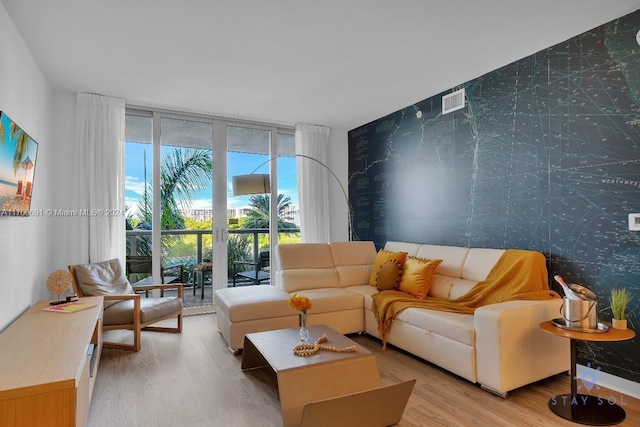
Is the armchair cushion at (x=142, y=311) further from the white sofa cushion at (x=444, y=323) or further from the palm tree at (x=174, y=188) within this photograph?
the white sofa cushion at (x=444, y=323)

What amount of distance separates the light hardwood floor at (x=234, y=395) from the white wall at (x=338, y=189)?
8.75 ft

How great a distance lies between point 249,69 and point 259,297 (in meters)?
2.18

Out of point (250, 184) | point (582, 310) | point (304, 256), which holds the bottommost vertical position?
point (582, 310)

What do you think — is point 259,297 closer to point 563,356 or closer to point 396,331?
point 396,331

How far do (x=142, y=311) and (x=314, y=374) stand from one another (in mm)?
2059

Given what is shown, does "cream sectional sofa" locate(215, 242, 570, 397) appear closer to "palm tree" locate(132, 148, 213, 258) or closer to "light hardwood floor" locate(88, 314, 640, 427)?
"light hardwood floor" locate(88, 314, 640, 427)

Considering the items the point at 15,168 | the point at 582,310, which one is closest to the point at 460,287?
the point at 582,310

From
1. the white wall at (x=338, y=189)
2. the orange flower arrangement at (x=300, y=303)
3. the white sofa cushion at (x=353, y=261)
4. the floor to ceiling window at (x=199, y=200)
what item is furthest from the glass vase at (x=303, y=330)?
the white wall at (x=338, y=189)

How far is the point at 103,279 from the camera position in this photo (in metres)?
3.70

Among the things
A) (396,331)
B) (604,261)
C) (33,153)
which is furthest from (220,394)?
(604,261)

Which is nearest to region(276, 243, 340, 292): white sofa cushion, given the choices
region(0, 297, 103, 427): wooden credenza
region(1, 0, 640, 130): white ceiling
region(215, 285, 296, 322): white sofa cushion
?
region(215, 285, 296, 322): white sofa cushion

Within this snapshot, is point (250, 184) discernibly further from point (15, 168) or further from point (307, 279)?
point (15, 168)

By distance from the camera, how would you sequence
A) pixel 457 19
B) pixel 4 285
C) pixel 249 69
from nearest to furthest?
pixel 4 285 → pixel 457 19 → pixel 249 69

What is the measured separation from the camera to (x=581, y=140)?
2873mm
